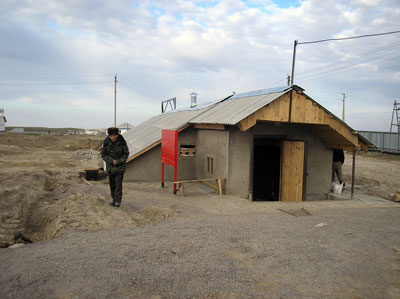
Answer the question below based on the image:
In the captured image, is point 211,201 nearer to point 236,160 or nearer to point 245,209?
point 245,209

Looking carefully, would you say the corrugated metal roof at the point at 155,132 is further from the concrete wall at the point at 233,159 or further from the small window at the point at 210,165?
the small window at the point at 210,165

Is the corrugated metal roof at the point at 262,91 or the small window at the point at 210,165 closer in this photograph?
the corrugated metal roof at the point at 262,91

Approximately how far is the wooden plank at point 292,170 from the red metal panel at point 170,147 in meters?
4.49

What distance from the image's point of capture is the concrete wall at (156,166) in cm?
1278

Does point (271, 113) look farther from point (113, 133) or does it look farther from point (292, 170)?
point (113, 133)

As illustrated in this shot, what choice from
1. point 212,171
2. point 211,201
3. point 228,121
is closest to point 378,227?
point 211,201

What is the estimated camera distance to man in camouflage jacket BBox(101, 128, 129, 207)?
24.7 ft

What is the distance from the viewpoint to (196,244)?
510 centimetres

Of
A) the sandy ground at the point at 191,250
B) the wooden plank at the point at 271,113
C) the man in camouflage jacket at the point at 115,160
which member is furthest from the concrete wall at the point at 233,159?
the man in camouflage jacket at the point at 115,160

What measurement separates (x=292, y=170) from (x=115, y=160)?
692cm

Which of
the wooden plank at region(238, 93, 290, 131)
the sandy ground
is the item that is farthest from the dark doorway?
the sandy ground

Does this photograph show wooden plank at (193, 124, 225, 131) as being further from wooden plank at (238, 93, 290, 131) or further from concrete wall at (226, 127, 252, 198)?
wooden plank at (238, 93, 290, 131)

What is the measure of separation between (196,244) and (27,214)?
4.03 meters

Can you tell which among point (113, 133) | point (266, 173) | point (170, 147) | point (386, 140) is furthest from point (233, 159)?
point (386, 140)
